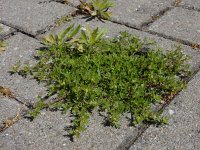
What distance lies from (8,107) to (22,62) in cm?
56

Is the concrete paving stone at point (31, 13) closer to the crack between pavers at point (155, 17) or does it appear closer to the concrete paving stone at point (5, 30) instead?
the concrete paving stone at point (5, 30)

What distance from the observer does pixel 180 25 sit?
3.70 metres

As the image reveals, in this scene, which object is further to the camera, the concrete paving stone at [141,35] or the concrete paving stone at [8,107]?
the concrete paving stone at [141,35]

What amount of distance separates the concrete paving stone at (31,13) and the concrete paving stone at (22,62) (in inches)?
7.1

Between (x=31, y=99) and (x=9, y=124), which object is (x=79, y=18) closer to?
(x=31, y=99)

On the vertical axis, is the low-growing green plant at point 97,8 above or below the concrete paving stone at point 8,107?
above

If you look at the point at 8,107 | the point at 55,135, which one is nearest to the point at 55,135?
the point at 55,135

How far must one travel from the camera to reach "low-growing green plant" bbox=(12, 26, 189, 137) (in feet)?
8.65

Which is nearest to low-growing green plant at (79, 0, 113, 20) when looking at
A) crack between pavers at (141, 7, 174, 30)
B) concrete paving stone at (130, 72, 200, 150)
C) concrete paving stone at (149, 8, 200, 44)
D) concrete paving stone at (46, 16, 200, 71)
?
concrete paving stone at (46, 16, 200, 71)

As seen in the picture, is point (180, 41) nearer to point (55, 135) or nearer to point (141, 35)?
point (141, 35)

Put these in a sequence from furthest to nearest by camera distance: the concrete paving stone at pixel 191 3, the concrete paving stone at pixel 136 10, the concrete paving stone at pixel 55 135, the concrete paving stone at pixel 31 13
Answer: the concrete paving stone at pixel 191 3, the concrete paving stone at pixel 136 10, the concrete paving stone at pixel 31 13, the concrete paving stone at pixel 55 135

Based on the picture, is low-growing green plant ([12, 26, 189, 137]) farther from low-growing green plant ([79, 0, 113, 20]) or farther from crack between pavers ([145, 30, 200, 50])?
low-growing green plant ([79, 0, 113, 20])

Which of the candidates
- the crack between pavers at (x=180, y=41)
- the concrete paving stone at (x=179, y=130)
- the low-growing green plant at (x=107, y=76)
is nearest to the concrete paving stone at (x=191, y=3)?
the crack between pavers at (x=180, y=41)

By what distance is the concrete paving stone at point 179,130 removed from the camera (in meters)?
2.41
